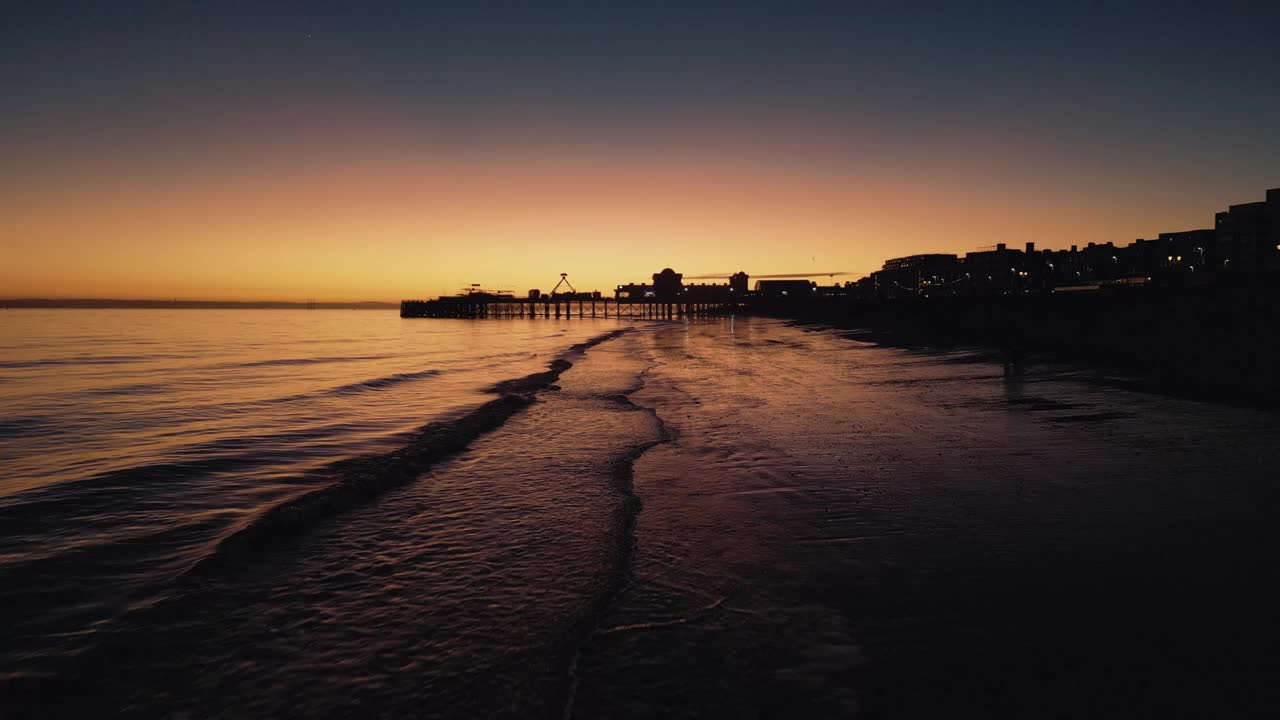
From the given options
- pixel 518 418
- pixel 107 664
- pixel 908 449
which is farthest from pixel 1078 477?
pixel 518 418

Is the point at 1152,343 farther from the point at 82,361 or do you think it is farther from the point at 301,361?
the point at 82,361

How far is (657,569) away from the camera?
5.86 meters

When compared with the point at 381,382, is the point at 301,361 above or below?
above

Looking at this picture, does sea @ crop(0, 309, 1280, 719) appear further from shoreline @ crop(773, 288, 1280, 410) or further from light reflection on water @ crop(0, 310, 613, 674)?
shoreline @ crop(773, 288, 1280, 410)

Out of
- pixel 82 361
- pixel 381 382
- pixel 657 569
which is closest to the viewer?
pixel 657 569

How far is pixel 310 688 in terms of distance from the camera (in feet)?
13.5

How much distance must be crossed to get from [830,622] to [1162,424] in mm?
11210

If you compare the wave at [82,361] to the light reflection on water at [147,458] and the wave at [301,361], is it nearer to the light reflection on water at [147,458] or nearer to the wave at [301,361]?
the light reflection on water at [147,458]

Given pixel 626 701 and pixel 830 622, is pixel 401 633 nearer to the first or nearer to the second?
pixel 626 701

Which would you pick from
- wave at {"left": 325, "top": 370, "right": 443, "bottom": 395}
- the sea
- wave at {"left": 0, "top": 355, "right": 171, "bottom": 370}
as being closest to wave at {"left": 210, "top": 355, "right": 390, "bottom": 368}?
wave at {"left": 0, "top": 355, "right": 171, "bottom": 370}

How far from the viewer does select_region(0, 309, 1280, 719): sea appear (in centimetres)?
398

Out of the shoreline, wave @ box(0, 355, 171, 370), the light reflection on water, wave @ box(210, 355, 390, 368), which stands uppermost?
the shoreline

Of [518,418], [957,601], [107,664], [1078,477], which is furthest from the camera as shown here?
[518,418]

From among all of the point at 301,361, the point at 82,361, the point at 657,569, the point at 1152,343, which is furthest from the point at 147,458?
the point at 1152,343
